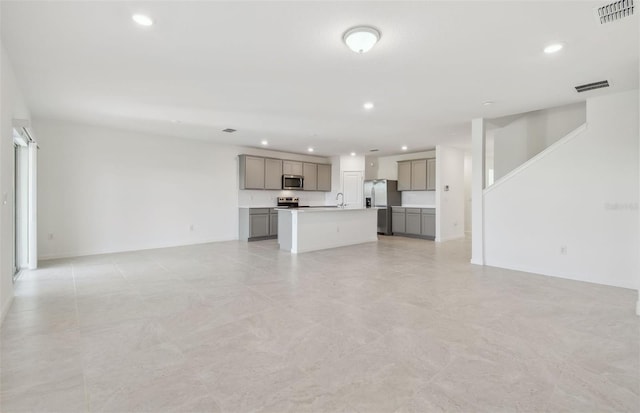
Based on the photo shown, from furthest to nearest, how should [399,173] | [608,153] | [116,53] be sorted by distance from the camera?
[399,173]
[608,153]
[116,53]

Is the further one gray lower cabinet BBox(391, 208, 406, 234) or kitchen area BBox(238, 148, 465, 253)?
gray lower cabinet BBox(391, 208, 406, 234)

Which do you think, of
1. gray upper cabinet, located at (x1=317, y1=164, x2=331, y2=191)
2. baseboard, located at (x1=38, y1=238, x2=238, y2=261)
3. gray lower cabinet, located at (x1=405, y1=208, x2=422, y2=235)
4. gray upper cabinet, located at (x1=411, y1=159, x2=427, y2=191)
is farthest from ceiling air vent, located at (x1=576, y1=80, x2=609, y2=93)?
baseboard, located at (x1=38, y1=238, x2=238, y2=261)

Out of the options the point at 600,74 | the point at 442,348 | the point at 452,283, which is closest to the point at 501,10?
the point at 600,74

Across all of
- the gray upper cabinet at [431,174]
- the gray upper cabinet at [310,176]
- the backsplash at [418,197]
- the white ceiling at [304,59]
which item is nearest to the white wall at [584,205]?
the white ceiling at [304,59]

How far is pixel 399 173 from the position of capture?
9.51 metres

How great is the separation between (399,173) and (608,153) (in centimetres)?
560

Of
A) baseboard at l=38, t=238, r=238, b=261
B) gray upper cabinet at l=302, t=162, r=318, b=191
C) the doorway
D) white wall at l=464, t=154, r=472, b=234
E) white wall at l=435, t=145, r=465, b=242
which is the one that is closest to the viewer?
the doorway

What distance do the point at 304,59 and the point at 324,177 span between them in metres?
6.97

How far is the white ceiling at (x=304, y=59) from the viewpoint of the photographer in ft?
7.45

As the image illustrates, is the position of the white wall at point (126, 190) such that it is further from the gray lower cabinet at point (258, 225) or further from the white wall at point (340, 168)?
the white wall at point (340, 168)

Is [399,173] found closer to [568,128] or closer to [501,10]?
[568,128]

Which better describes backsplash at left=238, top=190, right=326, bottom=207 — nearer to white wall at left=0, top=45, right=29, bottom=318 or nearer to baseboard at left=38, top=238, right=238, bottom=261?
baseboard at left=38, top=238, right=238, bottom=261

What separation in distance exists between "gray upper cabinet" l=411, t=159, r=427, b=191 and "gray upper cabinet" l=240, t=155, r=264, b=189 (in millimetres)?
4503

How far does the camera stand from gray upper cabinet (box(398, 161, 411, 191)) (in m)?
9.22
